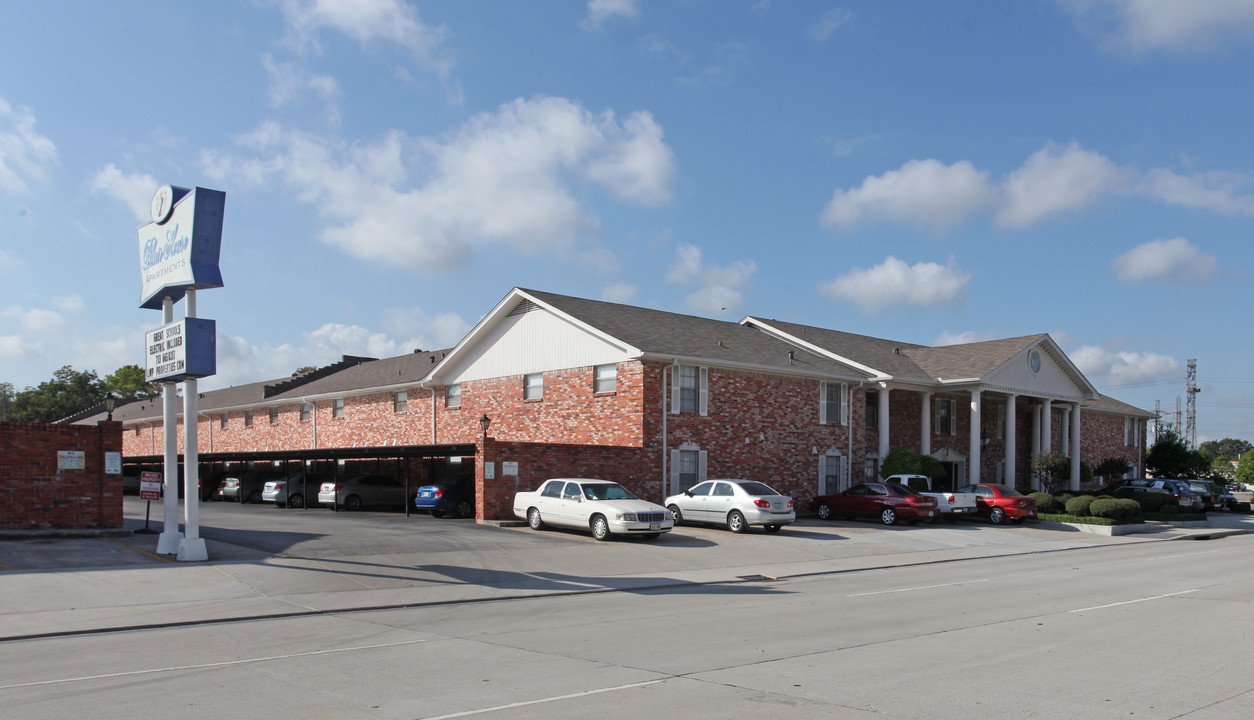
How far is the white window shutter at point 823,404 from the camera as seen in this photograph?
109ft

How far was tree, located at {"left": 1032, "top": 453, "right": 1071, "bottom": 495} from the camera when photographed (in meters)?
40.1

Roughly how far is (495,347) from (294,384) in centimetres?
2092

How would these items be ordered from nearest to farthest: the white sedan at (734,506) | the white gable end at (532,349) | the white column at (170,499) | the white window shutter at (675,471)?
the white column at (170,499), the white sedan at (734,506), the white window shutter at (675,471), the white gable end at (532,349)

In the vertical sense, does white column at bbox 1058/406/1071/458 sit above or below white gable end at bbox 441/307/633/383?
below

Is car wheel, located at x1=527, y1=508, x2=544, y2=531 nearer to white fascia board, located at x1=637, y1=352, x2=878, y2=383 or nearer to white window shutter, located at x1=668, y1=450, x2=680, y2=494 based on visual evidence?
white window shutter, located at x1=668, y1=450, x2=680, y2=494

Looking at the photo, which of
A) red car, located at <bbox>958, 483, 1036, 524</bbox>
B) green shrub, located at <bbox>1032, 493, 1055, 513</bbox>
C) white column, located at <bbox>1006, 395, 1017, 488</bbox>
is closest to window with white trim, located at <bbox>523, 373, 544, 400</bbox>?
red car, located at <bbox>958, 483, 1036, 524</bbox>

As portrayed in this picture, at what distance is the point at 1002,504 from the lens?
31.7 meters

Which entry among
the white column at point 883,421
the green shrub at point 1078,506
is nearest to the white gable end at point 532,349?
the white column at point 883,421

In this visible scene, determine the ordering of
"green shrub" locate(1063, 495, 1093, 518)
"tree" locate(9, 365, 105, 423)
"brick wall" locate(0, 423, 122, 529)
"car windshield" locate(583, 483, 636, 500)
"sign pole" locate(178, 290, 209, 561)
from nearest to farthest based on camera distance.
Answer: "sign pole" locate(178, 290, 209, 561), "brick wall" locate(0, 423, 122, 529), "car windshield" locate(583, 483, 636, 500), "green shrub" locate(1063, 495, 1093, 518), "tree" locate(9, 365, 105, 423)

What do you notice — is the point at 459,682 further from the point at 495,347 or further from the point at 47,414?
the point at 47,414

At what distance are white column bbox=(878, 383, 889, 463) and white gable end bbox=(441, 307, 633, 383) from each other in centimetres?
1192

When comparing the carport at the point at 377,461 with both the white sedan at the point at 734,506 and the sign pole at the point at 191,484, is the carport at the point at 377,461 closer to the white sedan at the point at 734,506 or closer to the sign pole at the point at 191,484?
the white sedan at the point at 734,506

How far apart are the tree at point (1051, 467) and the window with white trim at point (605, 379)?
71.7 ft

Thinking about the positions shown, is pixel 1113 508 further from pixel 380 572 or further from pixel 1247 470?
pixel 1247 470
